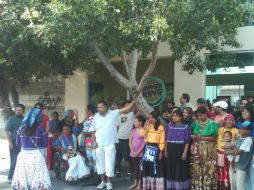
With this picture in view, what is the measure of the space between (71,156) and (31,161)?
7.36 ft

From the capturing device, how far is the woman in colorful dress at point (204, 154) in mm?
7898

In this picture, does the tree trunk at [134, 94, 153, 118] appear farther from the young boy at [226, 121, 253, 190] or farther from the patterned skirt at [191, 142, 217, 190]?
the young boy at [226, 121, 253, 190]

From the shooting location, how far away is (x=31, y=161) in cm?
761

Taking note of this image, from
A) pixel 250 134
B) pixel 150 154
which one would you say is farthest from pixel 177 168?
pixel 250 134

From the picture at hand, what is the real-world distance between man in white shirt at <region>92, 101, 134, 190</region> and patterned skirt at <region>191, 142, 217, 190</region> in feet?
5.84

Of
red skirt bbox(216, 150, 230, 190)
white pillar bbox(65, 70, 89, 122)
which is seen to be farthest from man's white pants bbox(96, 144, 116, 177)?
white pillar bbox(65, 70, 89, 122)

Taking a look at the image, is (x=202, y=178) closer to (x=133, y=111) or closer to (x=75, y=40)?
(x=133, y=111)

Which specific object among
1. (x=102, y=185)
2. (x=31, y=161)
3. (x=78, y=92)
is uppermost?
(x=78, y=92)

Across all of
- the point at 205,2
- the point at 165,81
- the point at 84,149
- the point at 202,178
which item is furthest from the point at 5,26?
the point at 165,81

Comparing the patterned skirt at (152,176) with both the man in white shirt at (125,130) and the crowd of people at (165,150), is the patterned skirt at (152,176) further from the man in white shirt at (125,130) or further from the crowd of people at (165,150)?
the man in white shirt at (125,130)

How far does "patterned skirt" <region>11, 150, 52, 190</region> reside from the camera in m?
7.59

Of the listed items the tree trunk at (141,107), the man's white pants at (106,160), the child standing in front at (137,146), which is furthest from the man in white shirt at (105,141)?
the child standing in front at (137,146)

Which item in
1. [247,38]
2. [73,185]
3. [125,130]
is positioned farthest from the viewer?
[247,38]

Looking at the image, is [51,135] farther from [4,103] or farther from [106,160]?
[106,160]
